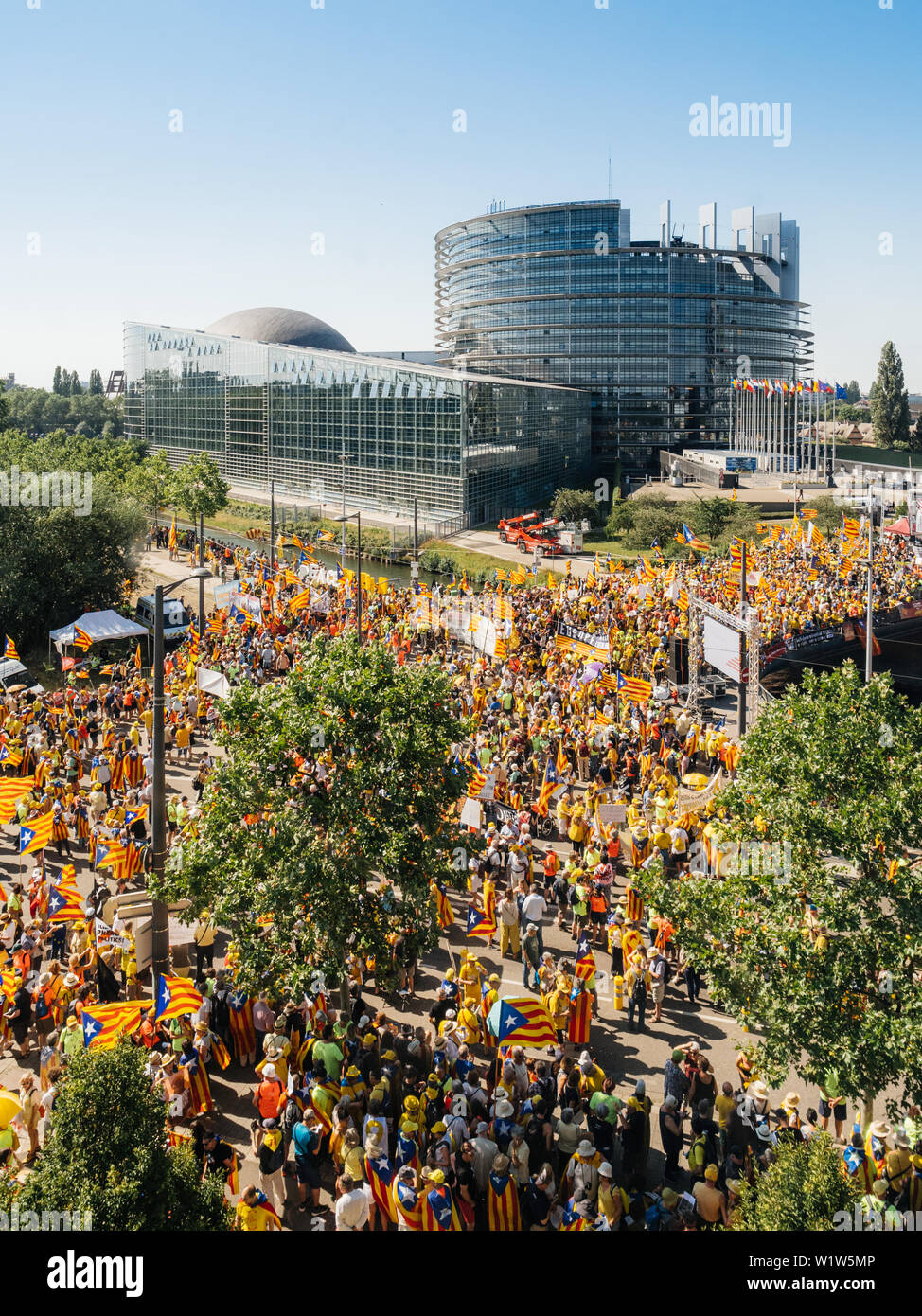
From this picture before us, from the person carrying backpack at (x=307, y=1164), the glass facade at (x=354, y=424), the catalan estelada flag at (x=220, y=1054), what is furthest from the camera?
the glass facade at (x=354, y=424)

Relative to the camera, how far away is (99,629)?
30531 mm

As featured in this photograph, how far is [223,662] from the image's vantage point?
2819 centimetres

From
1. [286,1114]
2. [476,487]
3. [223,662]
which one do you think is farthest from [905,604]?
[476,487]

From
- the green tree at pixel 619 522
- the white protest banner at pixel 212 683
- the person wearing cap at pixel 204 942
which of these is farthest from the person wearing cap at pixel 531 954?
the green tree at pixel 619 522

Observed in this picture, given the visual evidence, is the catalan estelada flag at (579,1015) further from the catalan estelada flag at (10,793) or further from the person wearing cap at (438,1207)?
the catalan estelada flag at (10,793)

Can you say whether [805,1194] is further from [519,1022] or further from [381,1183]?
[519,1022]

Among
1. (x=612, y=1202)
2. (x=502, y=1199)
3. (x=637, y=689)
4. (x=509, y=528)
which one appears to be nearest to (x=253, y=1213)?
(x=502, y=1199)

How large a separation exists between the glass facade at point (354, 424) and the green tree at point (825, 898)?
186 feet

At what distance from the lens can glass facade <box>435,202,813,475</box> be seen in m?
112

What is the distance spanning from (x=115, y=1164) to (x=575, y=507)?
69.7 metres

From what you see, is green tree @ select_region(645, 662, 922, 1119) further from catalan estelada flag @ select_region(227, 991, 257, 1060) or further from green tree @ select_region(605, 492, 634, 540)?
green tree @ select_region(605, 492, 634, 540)

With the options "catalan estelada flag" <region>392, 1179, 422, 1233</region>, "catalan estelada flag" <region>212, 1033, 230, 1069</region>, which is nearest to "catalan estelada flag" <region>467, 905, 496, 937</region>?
"catalan estelada flag" <region>212, 1033, 230, 1069</region>

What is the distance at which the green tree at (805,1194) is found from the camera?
22.1ft

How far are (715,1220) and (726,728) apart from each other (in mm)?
18131
